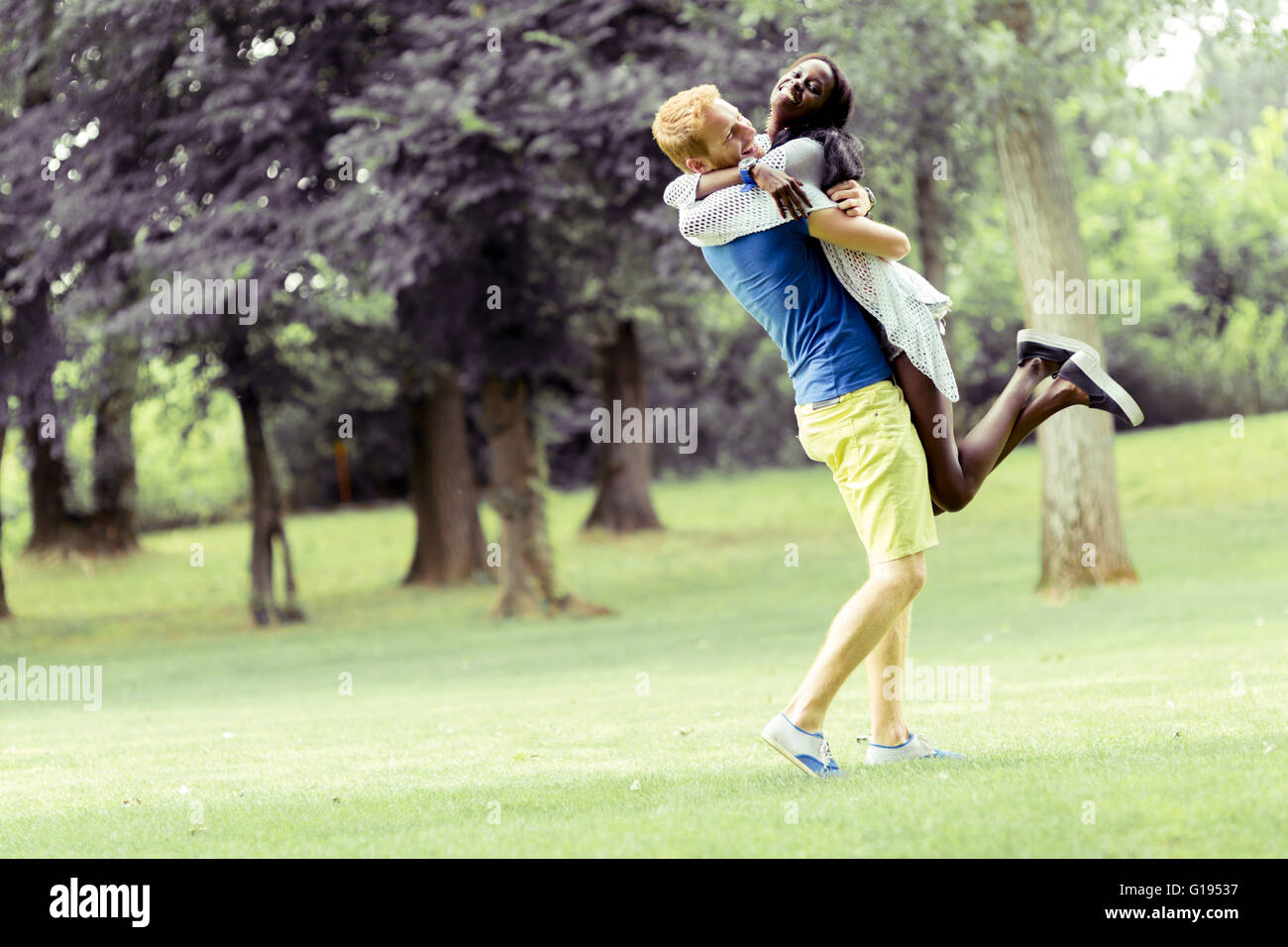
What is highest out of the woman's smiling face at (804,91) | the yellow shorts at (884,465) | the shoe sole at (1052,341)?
the woman's smiling face at (804,91)

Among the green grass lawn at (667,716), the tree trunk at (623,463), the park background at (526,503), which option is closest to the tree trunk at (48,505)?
the park background at (526,503)

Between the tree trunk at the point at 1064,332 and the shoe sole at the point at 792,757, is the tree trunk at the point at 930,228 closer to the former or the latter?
the tree trunk at the point at 1064,332

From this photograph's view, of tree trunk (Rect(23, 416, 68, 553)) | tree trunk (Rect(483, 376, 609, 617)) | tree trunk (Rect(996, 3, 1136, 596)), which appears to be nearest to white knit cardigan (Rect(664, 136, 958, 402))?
tree trunk (Rect(996, 3, 1136, 596))

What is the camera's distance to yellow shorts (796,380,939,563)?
215 inches

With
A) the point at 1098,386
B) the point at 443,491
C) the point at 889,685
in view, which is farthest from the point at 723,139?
the point at 443,491

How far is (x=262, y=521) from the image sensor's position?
22203mm

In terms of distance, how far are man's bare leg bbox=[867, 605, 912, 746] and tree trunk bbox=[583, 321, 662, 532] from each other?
2524 cm

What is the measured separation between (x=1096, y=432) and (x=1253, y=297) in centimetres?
2514

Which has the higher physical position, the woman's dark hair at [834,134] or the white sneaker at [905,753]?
the woman's dark hair at [834,134]

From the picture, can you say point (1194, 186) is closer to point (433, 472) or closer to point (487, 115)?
point (433, 472)

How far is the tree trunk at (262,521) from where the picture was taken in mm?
21906

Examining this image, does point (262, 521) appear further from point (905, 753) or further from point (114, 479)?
point (905, 753)

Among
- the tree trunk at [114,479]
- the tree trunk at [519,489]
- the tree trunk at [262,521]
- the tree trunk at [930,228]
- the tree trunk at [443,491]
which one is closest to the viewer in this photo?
the tree trunk at [519,489]

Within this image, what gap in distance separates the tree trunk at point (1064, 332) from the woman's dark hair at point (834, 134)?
12861 millimetres
